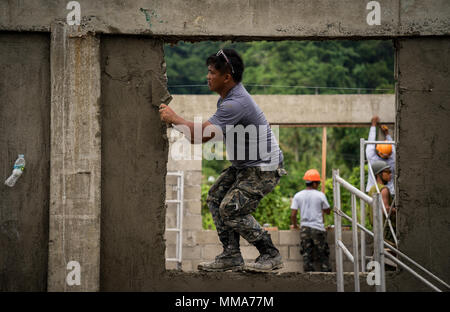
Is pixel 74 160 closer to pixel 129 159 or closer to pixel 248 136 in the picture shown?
pixel 129 159

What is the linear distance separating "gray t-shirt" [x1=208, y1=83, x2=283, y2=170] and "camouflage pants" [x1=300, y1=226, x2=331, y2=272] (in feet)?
13.3

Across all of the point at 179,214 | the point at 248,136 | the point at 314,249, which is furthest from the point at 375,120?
the point at 248,136

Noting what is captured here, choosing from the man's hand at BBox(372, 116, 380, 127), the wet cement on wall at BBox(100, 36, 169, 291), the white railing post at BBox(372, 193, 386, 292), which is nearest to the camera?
the white railing post at BBox(372, 193, 386, 292)

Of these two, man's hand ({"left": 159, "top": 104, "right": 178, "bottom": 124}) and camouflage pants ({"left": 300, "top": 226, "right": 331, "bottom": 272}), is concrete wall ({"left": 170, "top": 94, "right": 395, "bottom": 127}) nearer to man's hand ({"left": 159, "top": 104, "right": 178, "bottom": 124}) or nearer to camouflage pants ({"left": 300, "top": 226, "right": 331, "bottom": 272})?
camouflage pants ({"left": 300, "top": 226, "right": 331, "bottom": 272})

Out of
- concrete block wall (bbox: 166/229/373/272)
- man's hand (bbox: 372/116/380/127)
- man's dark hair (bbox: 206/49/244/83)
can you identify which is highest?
man's hand (bbox: 372/116/380/127)

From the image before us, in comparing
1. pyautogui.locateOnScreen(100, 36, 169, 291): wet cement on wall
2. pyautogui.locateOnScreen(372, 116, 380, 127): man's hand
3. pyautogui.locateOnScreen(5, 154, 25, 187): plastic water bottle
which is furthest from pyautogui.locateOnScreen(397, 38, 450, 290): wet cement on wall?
pyautogui.locateOnScreen(372, 116, 380, 127): man's hand

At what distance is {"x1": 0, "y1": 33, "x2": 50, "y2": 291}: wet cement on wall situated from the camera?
5.26 metres

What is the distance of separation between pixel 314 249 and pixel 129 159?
455 centimetres

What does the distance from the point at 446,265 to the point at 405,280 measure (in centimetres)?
37

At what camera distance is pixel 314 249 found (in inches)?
357

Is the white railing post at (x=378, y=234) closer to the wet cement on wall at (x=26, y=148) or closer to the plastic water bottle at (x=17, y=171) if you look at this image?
the wet cement on wall at (x=26, y=148)

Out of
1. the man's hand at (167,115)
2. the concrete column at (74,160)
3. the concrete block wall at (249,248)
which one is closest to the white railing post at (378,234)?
the man's hand at (167,115)

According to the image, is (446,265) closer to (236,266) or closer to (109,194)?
(236,266)
